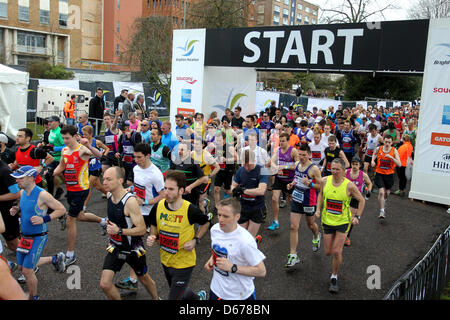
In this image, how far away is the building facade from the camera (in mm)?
87250

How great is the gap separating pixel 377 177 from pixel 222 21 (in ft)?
76.3

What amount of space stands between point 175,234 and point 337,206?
2690mm

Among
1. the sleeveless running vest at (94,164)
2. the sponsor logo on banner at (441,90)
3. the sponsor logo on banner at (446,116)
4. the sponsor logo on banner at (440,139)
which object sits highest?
the sponsor logo on banner at (441,90)

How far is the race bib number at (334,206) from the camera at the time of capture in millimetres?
5598

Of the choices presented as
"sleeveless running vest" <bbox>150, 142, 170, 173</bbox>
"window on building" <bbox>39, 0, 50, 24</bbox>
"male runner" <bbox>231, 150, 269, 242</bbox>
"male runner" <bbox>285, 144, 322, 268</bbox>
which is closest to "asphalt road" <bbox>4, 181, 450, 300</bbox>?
"male runner" <bbox>285, 144, 322, 268</bbox>

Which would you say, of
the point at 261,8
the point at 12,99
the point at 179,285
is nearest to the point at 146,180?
the point at 179,285

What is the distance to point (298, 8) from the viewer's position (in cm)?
9888

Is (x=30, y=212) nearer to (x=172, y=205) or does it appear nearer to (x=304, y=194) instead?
(x=172, y=205)

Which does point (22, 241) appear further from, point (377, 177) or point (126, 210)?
point (377, 177)

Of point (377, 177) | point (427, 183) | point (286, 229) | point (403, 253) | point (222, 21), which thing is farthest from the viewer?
point (222, 21)

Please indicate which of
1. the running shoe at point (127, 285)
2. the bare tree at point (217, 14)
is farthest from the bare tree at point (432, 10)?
the running shoe at point (127, 285)

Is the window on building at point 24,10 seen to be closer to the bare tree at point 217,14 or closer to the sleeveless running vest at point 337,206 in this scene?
the bare tree at point 217,14

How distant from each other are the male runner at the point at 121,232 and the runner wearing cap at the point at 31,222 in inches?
37.5

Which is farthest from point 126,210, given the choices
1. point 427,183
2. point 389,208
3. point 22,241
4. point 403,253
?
point 427,183
